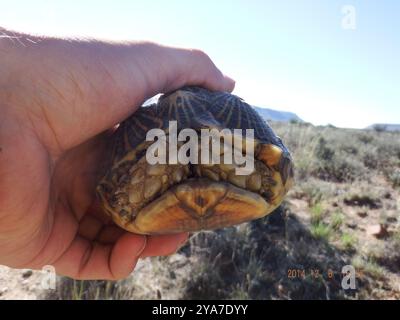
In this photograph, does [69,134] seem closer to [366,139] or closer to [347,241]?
[347,241]

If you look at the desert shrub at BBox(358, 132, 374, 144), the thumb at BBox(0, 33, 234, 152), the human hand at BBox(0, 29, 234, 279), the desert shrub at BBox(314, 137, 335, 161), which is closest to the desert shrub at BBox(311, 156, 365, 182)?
the desert shrub at BBox(314, 137, 335, 161)

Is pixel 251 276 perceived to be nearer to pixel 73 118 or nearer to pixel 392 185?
pixel 73 118

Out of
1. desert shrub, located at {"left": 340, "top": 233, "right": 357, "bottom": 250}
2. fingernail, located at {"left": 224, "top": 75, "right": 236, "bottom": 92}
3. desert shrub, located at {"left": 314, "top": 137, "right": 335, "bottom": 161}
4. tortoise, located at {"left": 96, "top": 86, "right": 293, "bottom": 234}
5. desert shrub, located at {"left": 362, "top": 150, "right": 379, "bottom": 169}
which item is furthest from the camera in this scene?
desert shrub, located at {"left": 362, "top": 150, "right": 379, "bottom": 169}

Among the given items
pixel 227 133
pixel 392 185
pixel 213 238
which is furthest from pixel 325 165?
pixel 227 133

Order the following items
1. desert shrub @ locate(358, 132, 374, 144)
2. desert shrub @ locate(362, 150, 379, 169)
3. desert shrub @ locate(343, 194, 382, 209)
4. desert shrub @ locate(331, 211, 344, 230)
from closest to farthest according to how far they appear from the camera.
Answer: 1. desert shrub @ locate(331, 211, 344, 230)
2. desert shrub @ locate(343, 194, 382, 209)
3. desert shrub @ locate(362, 150, 379, 169)
4. desert shrub @ locate(358, 132, 374, 144)

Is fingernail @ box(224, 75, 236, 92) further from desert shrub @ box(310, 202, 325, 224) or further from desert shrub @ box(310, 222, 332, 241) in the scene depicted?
desert shrub @ box(310, 202, 325, 224)

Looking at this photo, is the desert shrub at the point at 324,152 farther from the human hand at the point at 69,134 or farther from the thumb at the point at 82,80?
the thumb at the point at 82,80
